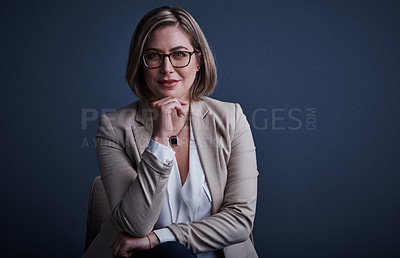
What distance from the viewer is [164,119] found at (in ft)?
4.65

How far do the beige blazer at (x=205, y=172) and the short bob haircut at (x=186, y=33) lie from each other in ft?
0.20

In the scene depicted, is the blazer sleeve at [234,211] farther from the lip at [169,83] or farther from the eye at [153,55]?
the eye at [153,55]

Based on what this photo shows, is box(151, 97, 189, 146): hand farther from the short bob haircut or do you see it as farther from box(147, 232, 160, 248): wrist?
box(147, 232, 160, 248): wrist

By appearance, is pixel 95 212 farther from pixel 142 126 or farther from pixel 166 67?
pixel 166 67

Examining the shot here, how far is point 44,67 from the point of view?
89.4 inches

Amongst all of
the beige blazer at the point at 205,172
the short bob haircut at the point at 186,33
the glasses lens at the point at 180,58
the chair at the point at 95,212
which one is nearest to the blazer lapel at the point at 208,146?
the beige blazer at the point at 205,172

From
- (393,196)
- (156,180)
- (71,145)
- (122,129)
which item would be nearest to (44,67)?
(71,145)

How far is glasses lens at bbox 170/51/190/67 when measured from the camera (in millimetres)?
1514

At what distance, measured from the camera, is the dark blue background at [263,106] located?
7.45ft

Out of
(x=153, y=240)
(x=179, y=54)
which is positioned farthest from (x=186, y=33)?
(x=153, y=240)

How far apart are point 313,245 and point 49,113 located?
188cm

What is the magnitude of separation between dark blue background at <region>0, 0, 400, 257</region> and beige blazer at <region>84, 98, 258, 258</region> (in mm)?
779

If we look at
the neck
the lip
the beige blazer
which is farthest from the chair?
the lip

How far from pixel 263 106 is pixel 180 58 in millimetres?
976
